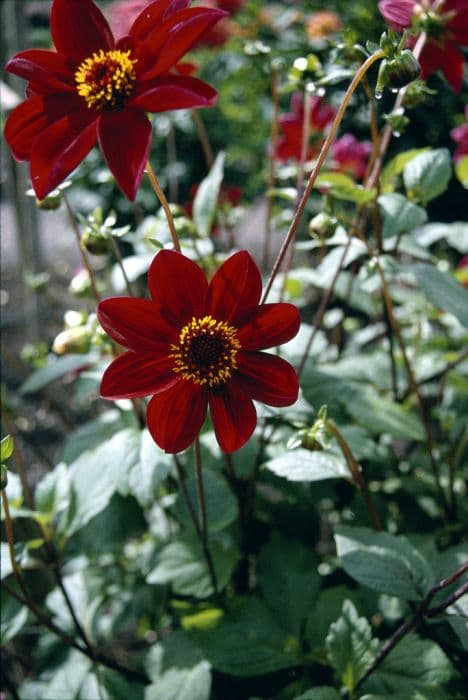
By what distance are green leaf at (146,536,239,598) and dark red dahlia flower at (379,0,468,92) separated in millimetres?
571

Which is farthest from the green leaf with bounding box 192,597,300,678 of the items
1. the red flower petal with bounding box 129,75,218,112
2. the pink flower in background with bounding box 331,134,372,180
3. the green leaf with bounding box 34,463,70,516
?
the pink flower in background with bounding box 331,134,372,180

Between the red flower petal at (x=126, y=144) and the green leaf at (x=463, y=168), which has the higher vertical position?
the red flower petal at (x=126, y=144)

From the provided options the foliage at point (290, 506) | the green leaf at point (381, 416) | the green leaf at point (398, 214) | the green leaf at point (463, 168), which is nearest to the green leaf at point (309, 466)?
the foliage at point (290, 506)

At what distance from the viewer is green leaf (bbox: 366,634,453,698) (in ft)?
2.21

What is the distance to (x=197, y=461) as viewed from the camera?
596mm

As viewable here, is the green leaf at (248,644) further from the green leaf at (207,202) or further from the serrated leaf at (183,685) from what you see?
the green leaf at (207,202)

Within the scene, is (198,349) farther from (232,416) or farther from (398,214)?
(398,214)

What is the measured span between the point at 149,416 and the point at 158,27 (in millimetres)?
296

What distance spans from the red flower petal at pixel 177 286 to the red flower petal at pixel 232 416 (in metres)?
0.07

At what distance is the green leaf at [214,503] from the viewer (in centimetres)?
77

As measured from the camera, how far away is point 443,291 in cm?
74

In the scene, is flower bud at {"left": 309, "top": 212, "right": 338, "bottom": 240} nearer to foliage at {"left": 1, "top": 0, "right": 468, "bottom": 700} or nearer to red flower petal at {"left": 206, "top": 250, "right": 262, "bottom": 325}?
foliage at {"left": 1, "top": 0, "right": 468, "bottom": 700}

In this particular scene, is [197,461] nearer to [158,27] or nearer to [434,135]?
[158,27]

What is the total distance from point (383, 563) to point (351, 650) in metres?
0.09
